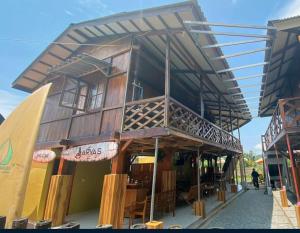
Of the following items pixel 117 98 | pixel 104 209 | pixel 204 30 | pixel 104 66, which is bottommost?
pixel 104 209

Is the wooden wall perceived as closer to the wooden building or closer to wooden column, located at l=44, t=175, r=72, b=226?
the wooden building

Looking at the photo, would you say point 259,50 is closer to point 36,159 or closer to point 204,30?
point 204,30

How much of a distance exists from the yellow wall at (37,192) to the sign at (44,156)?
0.25 meters

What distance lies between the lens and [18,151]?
510cm

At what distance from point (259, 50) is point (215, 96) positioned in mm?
6217

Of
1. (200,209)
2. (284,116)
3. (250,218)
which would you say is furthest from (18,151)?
(284,116)

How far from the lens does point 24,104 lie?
20.0 ft

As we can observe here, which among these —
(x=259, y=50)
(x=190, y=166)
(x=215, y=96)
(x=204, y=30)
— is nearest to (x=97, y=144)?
(x=204, y=30)

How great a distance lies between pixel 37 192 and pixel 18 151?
4.81 meters

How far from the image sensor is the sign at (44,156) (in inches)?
357

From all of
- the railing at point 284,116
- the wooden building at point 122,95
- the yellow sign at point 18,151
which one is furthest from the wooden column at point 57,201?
the railing at point 284,116

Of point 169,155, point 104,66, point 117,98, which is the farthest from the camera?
point 169,155

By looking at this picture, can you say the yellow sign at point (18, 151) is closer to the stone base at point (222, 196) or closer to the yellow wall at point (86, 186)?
the yellow wall at point (86, 186)

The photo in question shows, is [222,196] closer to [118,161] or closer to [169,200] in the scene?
[169,200]
